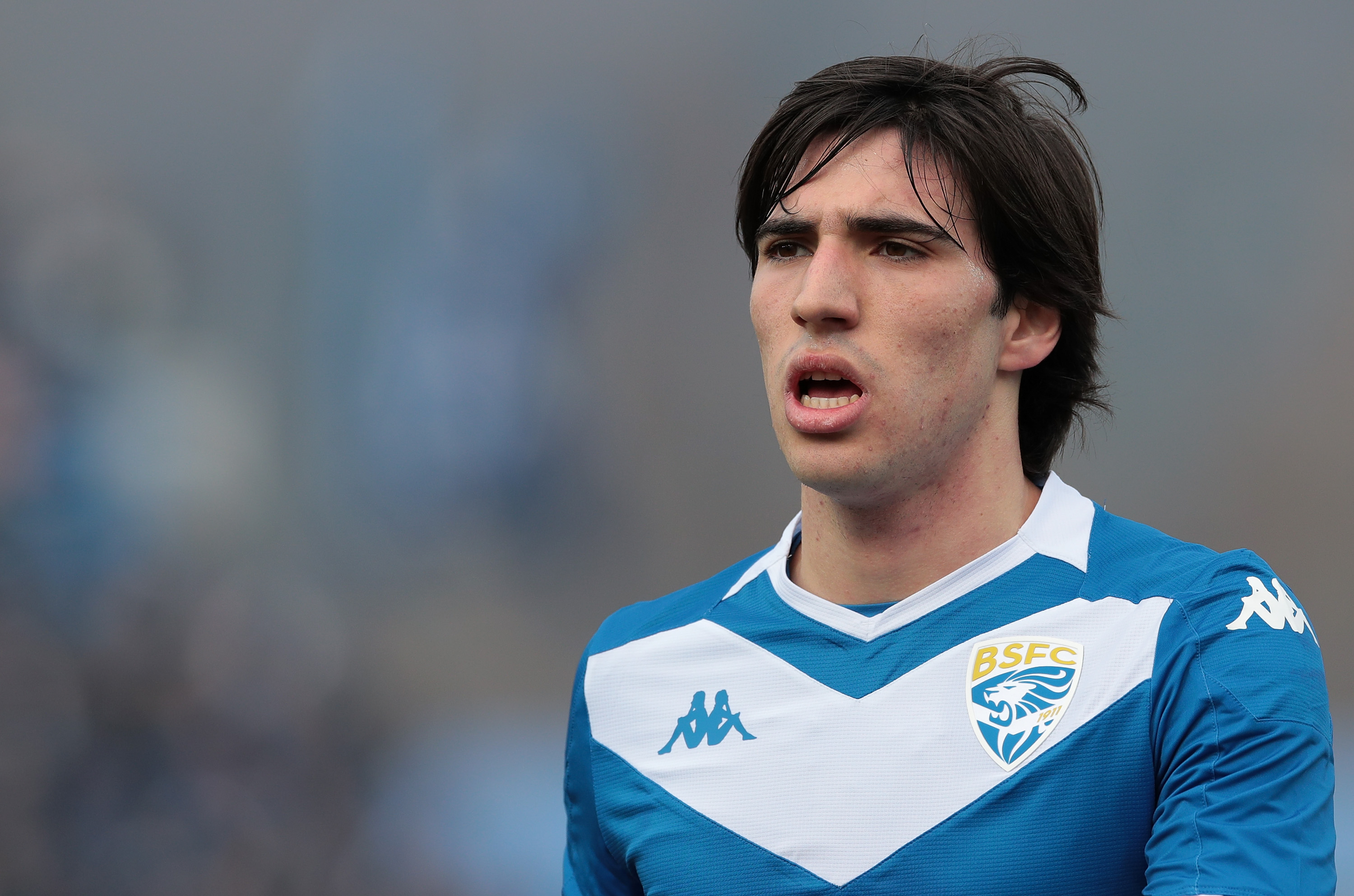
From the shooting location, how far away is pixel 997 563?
189 centimetres

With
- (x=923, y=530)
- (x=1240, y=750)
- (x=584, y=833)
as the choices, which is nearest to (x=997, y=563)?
(x=923, y=530)

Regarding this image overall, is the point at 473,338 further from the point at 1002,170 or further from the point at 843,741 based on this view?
the point at 843,741

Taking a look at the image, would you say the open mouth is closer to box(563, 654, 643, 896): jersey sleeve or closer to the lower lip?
the lower lip

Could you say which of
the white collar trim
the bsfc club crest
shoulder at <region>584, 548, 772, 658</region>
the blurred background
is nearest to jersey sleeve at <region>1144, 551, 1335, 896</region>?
the bsfc club crest

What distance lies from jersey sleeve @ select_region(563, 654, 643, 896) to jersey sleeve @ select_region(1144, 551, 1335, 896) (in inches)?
33.2

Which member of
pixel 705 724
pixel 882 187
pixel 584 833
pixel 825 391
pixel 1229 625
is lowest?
pixel 584 833

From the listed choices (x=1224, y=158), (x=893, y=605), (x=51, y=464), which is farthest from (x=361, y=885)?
(x=1224, y=158)

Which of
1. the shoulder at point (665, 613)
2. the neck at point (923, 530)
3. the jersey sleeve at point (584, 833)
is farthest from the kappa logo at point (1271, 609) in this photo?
the jersey sleeve at point (584, 833)

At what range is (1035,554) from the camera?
1.88 meters

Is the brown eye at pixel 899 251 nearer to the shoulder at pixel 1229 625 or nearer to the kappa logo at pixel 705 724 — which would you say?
the shoulder at pixel 1229 625

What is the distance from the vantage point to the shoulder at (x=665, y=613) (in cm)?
214

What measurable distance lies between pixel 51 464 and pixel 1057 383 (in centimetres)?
365

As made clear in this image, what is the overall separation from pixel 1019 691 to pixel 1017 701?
0.05ft

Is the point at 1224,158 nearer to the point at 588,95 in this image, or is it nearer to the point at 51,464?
the point at 588,95
